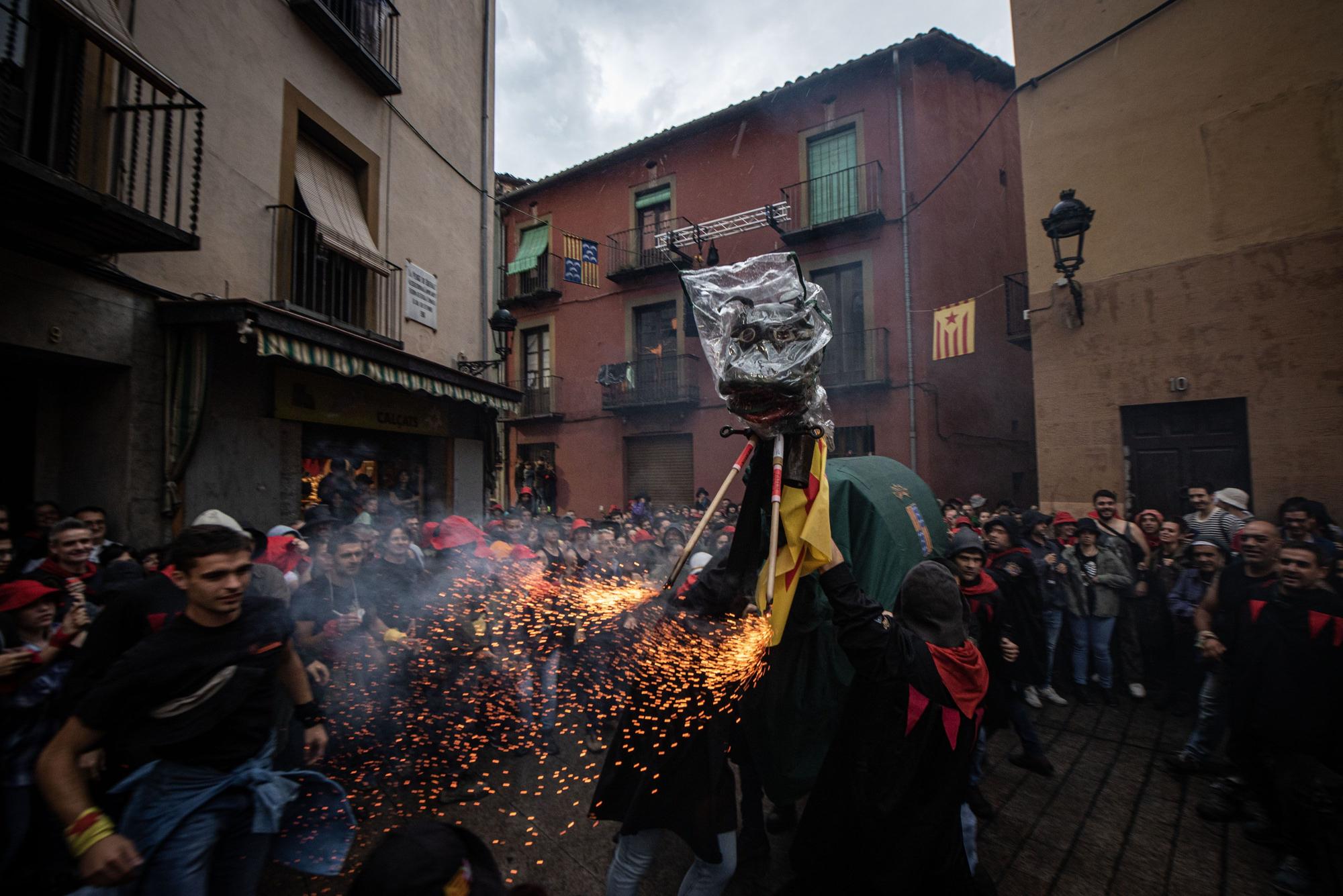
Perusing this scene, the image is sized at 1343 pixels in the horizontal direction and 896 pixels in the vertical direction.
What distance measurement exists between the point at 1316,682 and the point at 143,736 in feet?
16.5

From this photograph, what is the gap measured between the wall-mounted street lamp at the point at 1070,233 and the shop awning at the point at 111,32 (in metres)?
8.93

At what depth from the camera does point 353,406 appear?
294 inches

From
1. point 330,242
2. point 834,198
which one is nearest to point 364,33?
point 330,242

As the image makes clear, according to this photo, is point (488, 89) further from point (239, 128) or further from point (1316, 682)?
point (1316, 682)

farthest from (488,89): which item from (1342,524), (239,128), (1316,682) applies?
(1342,524)

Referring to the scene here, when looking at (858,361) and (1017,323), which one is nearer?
(1017,323)

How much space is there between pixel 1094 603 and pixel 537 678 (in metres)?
4.66

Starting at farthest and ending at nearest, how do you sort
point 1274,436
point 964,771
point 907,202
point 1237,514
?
point 907,202
point 1274,436
point 1237,514
point 964,771

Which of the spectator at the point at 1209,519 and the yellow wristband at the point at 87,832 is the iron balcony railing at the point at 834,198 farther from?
the yellow wristband at the point at 87,832

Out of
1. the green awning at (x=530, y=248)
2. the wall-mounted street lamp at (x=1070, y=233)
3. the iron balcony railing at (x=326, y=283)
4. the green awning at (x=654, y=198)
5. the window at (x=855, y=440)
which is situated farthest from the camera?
the green awning at (x=530, y=248)

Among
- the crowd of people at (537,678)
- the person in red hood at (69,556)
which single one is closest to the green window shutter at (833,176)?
the crowd of people at (537,678)

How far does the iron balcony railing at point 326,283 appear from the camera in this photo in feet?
21.2

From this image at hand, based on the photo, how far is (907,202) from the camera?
12.1 m

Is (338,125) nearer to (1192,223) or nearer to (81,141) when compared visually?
(81,141)
